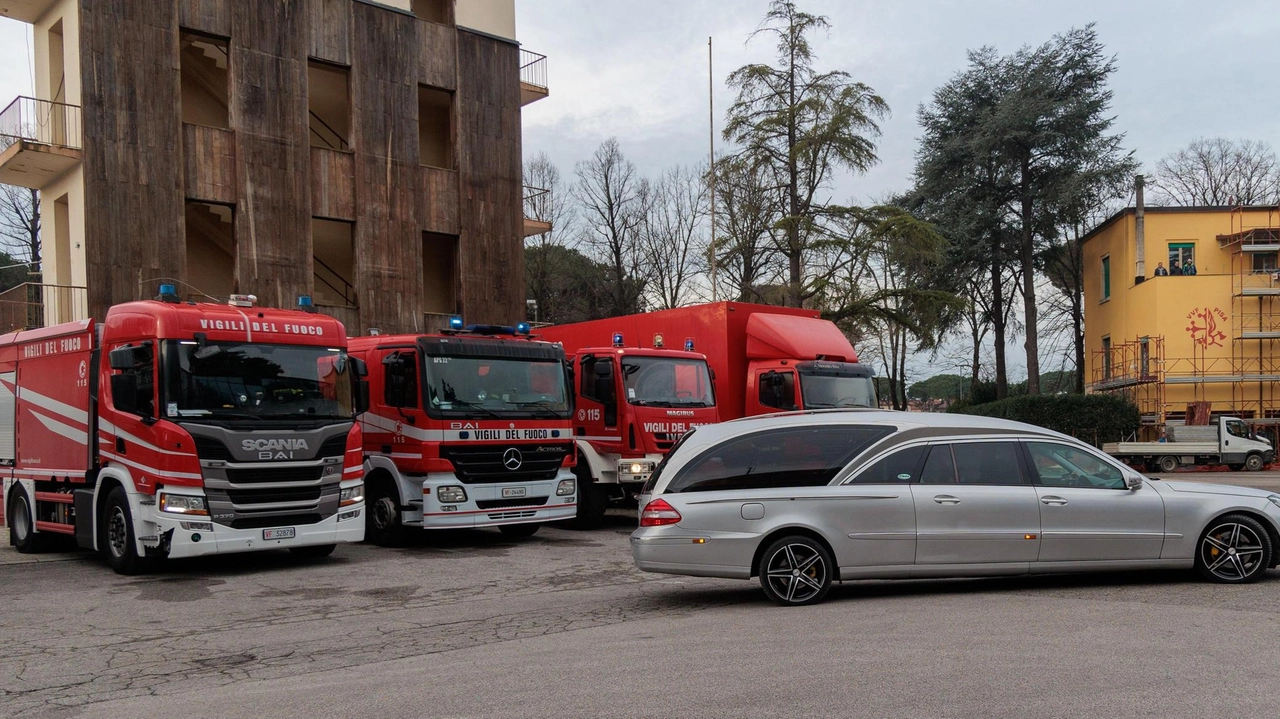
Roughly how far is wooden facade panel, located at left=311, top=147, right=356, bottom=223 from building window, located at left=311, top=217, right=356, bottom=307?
51.2 inches

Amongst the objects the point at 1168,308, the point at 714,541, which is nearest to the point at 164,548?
the point at 714,541

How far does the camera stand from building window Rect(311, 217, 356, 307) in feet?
85.2

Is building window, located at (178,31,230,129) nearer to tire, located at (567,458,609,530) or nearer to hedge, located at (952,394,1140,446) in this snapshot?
tire, located at (567,458,609,530)

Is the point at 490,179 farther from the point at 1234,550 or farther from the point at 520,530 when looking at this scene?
the point at 1234,550

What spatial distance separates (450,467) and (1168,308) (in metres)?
31.9

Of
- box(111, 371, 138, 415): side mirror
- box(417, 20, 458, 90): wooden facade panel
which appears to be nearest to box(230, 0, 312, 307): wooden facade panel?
box(417, 20, 458, 90): wooden facade panel

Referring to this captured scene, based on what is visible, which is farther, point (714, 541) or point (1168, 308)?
point (1168, 308)

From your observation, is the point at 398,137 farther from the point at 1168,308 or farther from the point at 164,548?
the point at 1168,308

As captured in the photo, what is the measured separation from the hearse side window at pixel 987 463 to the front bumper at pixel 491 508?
6937mm

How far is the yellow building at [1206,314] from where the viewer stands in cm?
3750

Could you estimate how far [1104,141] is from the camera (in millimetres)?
42750

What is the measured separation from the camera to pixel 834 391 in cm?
1891

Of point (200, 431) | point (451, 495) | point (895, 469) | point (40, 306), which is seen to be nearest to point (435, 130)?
point (40, 306)

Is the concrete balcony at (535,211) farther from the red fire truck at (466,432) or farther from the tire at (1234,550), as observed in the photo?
the tire at (1234,550)
